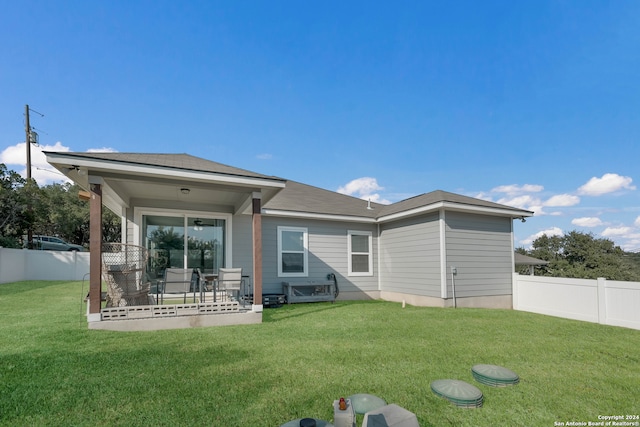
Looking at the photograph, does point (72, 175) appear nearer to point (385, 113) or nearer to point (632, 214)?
point (385, 113)

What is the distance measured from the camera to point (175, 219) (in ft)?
27.3

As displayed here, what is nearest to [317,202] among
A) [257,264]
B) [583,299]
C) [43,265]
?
[257,264]

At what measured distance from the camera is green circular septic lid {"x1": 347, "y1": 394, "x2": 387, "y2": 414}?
248cm

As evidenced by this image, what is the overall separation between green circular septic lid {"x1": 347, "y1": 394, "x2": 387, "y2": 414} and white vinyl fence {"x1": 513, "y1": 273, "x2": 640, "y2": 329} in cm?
661

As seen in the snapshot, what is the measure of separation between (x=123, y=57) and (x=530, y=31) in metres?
12.9

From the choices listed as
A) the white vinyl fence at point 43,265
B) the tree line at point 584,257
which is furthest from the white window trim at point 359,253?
the tree line at point 584,257

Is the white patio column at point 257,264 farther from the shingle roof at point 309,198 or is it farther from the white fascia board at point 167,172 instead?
the shingle roof at point 309,198

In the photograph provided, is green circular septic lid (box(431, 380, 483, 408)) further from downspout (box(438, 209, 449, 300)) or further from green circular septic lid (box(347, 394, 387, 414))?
downspout (box(438, 209, 449, 300))

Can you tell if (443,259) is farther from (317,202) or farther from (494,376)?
(494,376)

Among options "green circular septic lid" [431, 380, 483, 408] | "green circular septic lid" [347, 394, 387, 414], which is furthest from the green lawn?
"green circular septic lid" [347, 394, 387, 414]

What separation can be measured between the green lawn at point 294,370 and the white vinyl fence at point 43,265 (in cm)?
914

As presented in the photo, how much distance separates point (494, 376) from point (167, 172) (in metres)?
5.52

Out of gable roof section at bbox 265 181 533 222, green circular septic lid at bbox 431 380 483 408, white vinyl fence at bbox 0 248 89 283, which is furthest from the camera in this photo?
white vinyl fence at bbox 0 248 89 283

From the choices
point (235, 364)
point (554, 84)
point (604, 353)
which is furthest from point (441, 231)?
point (554, 84)
